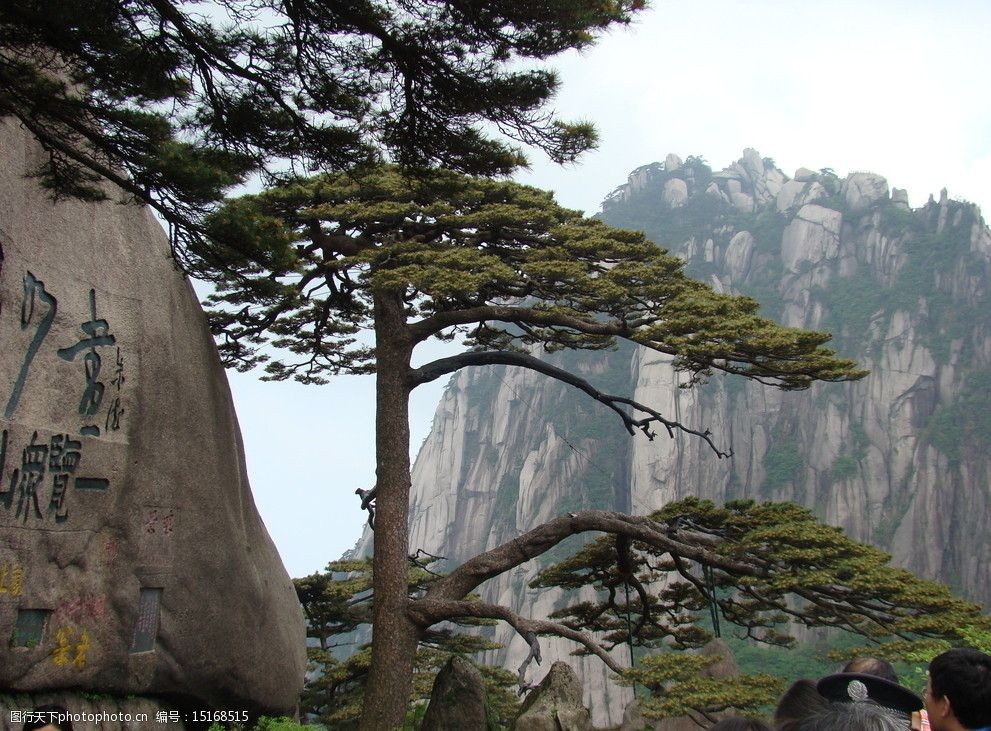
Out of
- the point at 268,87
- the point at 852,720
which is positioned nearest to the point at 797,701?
the point at 852,720

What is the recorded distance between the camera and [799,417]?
30234mm

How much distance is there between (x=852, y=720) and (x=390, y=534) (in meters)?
6.01

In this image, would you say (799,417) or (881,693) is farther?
(799,417)

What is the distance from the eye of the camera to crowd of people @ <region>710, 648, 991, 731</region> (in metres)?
1.68

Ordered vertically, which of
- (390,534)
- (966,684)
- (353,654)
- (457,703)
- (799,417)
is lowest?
(353,654)

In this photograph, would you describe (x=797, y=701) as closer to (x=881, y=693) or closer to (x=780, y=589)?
(x=881, y=693)

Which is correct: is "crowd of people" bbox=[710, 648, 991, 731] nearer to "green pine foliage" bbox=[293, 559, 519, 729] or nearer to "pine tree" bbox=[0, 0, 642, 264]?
"pine tree" bbox=[0, 0, 642, 264]

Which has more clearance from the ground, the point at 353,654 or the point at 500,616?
the point at 500,616

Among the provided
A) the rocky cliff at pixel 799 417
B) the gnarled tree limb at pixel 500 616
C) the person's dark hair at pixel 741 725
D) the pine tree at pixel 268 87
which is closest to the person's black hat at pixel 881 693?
the person's dark hair at pixel 741 725

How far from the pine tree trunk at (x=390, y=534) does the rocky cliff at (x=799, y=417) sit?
16.1 meters

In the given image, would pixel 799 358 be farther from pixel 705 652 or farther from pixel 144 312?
pixel 144 312

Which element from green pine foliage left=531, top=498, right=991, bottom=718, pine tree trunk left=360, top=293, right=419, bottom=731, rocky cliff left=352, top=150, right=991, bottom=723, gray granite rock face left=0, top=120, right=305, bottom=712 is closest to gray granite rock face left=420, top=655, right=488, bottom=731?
pine tree trunk left=360, top=293, right=419, bottom=731

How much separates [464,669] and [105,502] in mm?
2917

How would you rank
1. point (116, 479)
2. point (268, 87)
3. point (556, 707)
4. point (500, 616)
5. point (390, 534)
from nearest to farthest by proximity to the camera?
point (268, 87), point (116, 479), point (556, 707), point (500, 616), point (390, 534)
